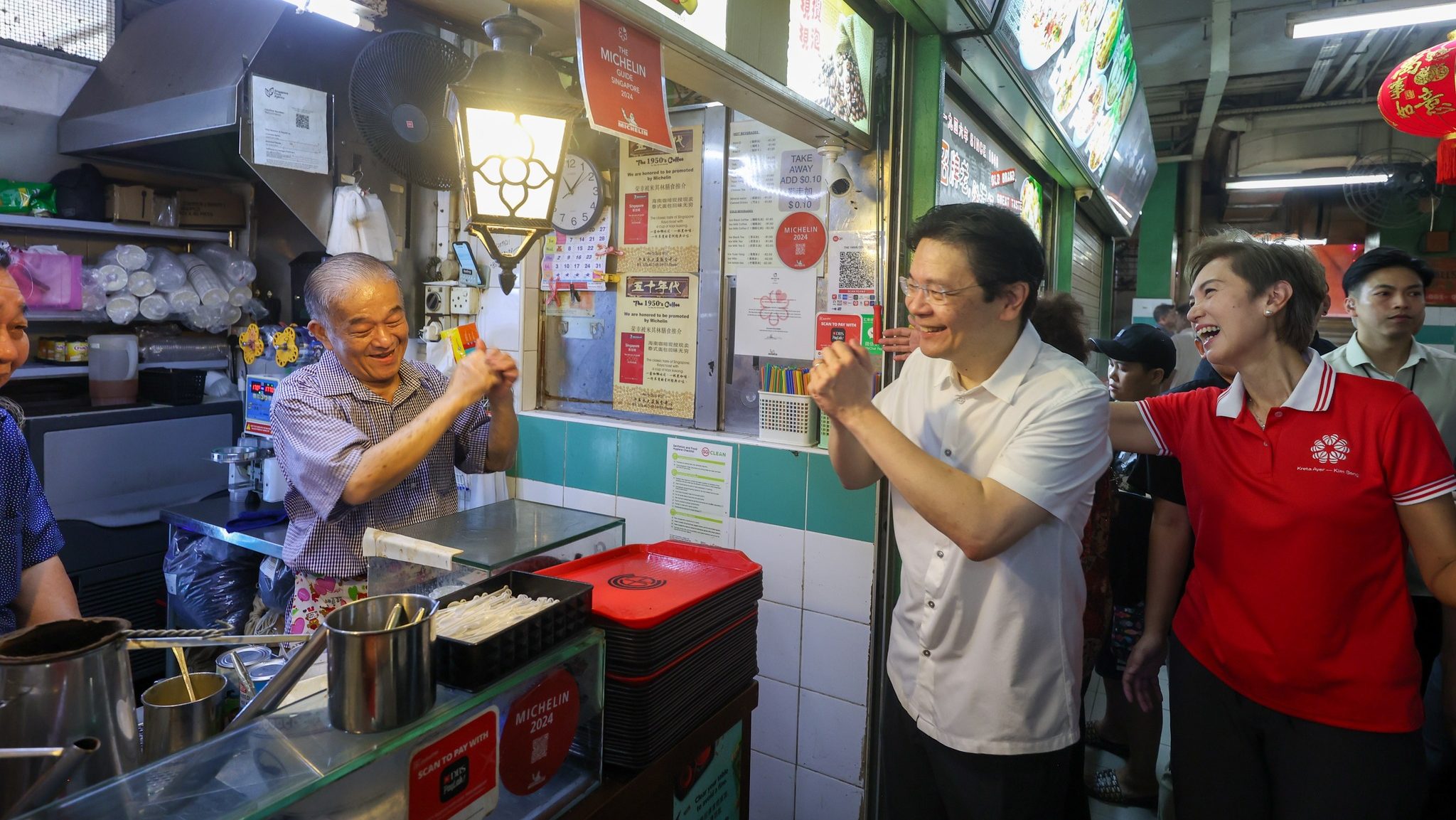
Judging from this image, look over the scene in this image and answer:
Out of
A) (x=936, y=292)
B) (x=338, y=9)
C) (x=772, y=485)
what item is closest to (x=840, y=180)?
(x=772, y=485)

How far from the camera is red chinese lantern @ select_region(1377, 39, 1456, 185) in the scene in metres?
3.93

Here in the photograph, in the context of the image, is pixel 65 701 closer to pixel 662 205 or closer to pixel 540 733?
pixel 540 733

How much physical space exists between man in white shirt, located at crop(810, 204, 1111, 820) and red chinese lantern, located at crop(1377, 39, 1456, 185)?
12.6 feet

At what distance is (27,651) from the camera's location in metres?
1.00

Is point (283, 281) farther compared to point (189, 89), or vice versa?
point (283, 281)

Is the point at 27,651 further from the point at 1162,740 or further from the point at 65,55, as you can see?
the point at 65,55

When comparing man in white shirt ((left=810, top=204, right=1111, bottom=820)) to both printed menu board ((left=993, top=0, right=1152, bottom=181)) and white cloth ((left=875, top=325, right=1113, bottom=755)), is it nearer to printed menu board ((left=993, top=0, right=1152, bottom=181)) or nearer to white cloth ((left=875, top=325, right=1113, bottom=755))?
white cloth ((left=875, top=325, right=1113, bottom=755))

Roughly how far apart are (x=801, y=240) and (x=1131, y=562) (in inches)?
66.2

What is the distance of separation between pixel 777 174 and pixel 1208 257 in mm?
1571

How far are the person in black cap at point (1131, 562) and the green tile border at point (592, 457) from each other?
193 centimetres

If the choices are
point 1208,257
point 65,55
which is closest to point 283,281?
point 65,55

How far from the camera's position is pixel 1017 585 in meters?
1.65

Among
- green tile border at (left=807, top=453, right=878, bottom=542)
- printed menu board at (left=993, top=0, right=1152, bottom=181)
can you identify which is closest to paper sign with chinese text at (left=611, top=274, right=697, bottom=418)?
green tile border at (left=807, top=453, right=878, bottom=542)

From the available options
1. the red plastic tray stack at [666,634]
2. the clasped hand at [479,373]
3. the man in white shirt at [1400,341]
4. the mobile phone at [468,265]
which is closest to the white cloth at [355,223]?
the mobile phone at [468,265]
